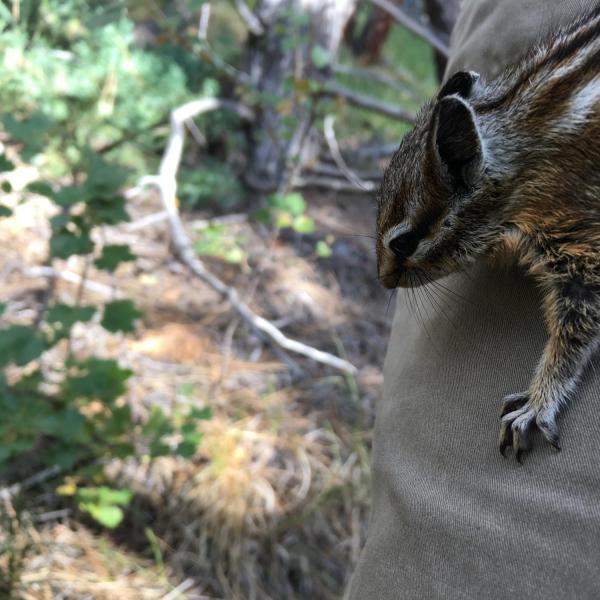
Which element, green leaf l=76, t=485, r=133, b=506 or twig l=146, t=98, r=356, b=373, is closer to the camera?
green leaf l=76, t=485, r=133, b=506

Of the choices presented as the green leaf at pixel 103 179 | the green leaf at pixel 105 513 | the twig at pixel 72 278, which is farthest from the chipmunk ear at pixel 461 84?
the twig at pixel 72 278

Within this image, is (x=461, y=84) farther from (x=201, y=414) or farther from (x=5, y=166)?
(x=201, y=414)

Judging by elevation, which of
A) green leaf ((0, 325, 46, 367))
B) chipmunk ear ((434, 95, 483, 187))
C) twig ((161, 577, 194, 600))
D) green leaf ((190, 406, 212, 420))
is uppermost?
chipmunk ear ((434, 95, 483, 187))

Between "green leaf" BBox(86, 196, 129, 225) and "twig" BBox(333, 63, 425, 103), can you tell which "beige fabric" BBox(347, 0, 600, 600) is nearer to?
"green leaf" BBox(86, 196, 129, 225)

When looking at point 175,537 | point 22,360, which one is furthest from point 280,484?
point 22,360

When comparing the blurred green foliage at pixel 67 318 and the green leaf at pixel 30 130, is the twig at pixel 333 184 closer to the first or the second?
the blurred green foliage at pixel 67 318

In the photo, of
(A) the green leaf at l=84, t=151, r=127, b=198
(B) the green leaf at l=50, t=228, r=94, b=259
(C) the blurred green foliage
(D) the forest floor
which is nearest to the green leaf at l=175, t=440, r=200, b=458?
(C) the blurred green foliage

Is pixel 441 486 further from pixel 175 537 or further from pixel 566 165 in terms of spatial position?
pixel 175 537
